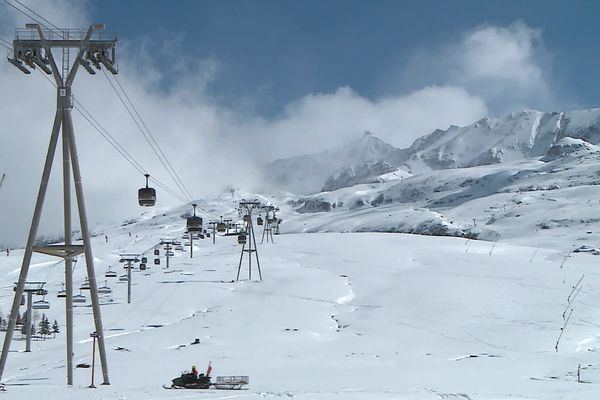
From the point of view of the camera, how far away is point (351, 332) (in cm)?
3322

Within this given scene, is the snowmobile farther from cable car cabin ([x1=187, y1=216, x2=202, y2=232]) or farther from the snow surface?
cable car cabin ([x1=187, y1=216, x2=202, y2=232])

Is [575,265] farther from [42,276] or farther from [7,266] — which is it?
[7,266]

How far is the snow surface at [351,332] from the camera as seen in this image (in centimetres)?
1825

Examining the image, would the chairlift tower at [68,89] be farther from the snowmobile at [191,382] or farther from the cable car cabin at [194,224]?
the cable car cabin at [194,224]

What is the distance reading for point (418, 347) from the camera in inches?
1133

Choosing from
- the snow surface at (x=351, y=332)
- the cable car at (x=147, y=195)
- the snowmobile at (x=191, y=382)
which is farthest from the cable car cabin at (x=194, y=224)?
the snowmobile at (x=191, y=382)

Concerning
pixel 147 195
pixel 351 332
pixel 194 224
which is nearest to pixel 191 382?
pixel 147 195

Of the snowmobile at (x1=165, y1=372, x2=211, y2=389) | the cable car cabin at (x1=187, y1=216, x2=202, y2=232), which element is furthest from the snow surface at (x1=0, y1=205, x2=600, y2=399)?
the cable car cabin at (x1=187, y1=216, x2=202, y2=232)

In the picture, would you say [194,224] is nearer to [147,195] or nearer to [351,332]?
[351,332]

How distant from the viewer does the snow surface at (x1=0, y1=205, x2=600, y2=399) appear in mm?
18250

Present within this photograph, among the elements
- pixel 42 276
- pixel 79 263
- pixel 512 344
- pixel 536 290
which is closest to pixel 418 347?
pixel 512 344

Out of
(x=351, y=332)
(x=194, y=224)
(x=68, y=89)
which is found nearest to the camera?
(x=68, y=89)

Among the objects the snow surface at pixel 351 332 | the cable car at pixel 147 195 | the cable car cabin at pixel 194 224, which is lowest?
the snow surface at pixel 351 332

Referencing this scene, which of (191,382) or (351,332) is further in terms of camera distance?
(351,332)
